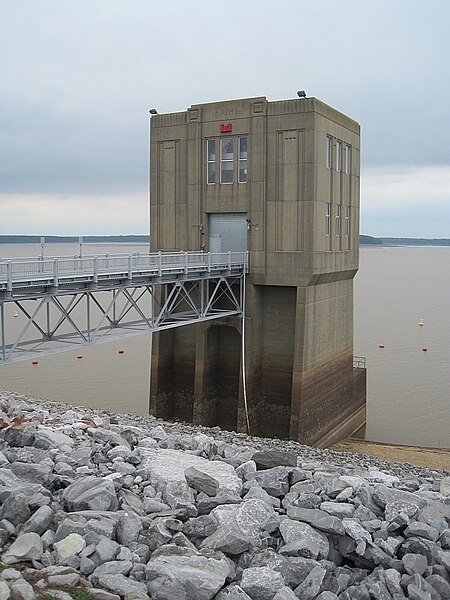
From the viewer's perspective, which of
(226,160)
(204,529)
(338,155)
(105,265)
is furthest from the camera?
(338,155)

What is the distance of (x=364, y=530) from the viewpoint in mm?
9672

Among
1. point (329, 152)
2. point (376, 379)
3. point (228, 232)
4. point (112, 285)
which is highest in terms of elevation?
point (329, 152)

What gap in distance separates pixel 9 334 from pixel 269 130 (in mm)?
30596

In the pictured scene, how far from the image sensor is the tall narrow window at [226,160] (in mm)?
26484

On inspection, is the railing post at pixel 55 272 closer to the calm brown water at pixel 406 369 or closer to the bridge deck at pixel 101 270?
the bridge deck at pixel 101 270

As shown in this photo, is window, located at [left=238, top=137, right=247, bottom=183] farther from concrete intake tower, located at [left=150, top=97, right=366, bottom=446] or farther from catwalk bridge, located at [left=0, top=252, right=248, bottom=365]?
catwalk bridge, located at [left=0, top=252, right=248, bottom=365]

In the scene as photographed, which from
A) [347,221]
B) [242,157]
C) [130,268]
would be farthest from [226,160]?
[130,268]

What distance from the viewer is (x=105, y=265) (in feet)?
64.7

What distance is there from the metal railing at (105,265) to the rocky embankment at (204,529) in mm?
5193

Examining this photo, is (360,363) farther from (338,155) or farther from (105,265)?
(105,265)

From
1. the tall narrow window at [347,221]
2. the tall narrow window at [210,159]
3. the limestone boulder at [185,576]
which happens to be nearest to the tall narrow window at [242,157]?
the tall narrow window at [210,159]

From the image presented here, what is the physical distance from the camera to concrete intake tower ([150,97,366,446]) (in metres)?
25.2

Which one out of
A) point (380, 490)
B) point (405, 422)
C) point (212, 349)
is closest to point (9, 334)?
point (212, 349)

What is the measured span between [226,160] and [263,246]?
3567 millimetres
